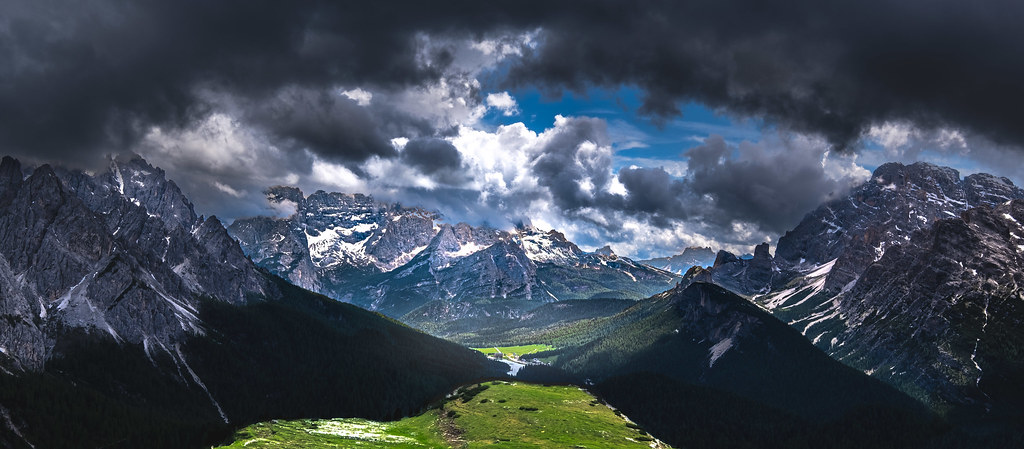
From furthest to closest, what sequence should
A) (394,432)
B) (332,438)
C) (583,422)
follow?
(583,422) < (394,432) < (332,438)

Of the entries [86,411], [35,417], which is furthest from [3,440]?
[86,411]

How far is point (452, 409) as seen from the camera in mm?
197125

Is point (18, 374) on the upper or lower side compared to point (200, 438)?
upper

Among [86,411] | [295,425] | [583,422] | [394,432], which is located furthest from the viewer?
[86,411]

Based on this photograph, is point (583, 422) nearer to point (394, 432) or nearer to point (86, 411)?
point (394, 432)

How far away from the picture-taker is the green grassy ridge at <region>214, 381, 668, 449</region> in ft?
445

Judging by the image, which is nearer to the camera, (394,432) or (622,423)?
(394,432)

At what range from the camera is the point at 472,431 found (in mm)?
163250

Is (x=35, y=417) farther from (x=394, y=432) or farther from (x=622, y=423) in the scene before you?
(x=622, y=423)

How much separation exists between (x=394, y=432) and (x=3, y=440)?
104 meters

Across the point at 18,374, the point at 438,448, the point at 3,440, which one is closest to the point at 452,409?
the point at 438,448

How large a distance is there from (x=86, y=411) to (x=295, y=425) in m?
89.4

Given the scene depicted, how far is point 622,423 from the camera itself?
187625mm

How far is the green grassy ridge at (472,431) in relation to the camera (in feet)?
445
